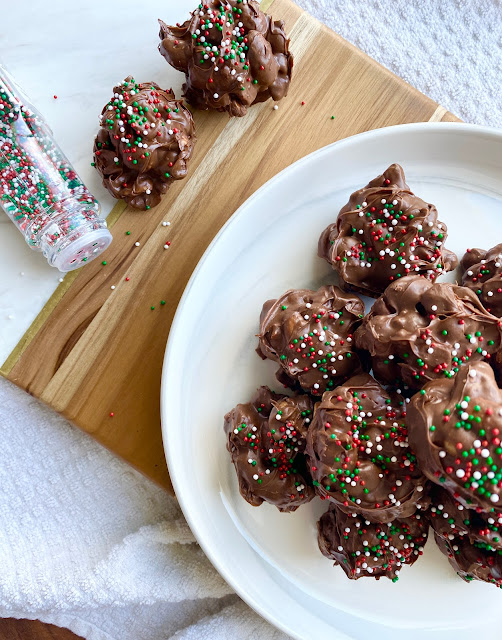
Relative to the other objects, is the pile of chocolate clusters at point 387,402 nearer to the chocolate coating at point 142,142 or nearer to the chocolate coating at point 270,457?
the chocolate coating at point 270,457

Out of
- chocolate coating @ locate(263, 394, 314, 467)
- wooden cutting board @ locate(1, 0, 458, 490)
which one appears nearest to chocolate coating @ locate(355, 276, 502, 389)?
chocolate coating @ locate(263, 394, 314, 467)

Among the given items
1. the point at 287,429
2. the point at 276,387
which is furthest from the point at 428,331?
the point at 276,387

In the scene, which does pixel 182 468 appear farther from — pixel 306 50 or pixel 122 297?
pixel 306 50

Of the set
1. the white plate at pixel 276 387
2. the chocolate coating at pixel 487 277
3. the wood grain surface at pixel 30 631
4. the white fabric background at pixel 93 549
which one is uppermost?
the chocolate coating at pixel 487 277

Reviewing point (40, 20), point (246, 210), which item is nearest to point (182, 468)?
point (246, 210)

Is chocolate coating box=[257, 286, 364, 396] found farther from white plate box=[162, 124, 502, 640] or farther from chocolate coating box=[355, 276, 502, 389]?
white plate box=[162, 124, 502, 640]

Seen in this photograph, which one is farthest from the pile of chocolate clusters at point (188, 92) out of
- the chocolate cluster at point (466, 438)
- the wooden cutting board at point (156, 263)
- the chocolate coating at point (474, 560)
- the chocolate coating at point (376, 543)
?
the chocolate coating at point (474, 560)
